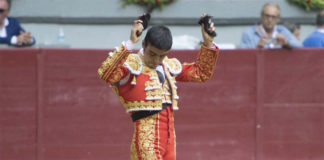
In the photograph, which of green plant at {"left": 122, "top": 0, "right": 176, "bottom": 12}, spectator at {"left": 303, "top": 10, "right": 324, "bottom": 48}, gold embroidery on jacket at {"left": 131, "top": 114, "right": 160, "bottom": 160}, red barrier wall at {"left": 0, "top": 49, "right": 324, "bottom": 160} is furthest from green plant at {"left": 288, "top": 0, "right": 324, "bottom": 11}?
gold embroidery on jacket at {"left": 131, "top": 114, "right": 160, "bottom": 160}

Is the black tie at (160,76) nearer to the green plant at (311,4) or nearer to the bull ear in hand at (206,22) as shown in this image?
the bull ear in hand at (206,22)

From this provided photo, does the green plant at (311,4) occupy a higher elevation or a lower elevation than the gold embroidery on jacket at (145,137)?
lower

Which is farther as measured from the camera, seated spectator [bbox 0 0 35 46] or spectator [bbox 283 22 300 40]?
spectator [bbox 283 22 300 40]

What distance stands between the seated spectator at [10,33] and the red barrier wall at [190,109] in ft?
0.60

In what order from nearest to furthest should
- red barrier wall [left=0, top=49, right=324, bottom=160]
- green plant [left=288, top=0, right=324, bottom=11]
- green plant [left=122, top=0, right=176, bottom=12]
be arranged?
red barrier wall [left=0, top=49, right=324, bottom=160], green plant [left=122, top=0, right=176, bottom=12], green plant [left=288, top=0, right=324, bottom=11]

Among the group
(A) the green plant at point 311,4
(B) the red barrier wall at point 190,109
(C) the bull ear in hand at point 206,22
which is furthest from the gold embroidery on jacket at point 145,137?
(A) the green plant at point 311,4

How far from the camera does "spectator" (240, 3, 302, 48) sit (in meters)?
8.20

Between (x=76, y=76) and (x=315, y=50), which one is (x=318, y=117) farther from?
(x=76, y=76)

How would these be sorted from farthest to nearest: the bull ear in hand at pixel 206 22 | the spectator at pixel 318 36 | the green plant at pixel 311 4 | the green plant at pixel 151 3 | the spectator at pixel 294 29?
the green plant at pixel 311 4, the green plant at pixel 151 3, the spectator at pixel 294 29, the spectator at pixel 318 36, the bull ear in hand at pixel 206 22

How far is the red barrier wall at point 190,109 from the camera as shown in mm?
8156

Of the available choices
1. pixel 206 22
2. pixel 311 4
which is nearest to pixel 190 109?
pixel 311 4

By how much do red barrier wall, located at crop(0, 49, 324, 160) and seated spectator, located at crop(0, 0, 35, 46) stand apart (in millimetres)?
182

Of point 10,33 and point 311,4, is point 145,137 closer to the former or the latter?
point 10,33

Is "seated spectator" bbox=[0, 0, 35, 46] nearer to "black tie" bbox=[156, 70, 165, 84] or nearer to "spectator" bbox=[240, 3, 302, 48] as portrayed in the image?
"spectator" bbox=[240, 3, 302, 48]
